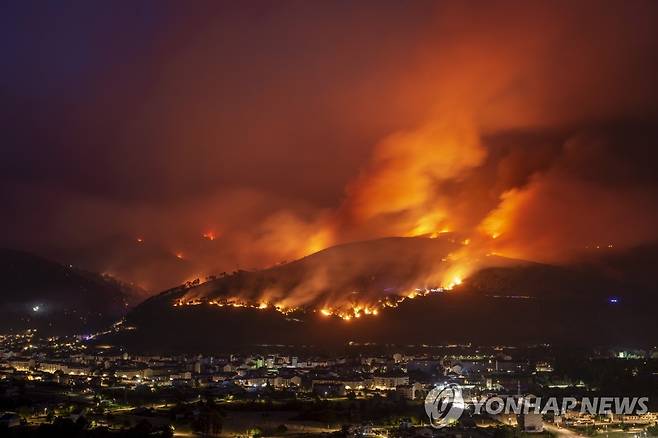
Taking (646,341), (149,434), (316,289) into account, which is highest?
(316,289)

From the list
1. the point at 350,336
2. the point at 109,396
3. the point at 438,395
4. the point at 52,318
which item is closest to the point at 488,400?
the point at 438,395

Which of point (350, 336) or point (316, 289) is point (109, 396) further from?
point (316, 289)

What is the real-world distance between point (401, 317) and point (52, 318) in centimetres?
4962

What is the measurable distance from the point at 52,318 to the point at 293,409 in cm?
7096

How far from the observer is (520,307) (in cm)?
7456

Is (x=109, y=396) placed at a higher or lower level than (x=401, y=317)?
lower

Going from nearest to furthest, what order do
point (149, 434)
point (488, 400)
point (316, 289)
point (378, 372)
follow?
point (149, 434)
point (488, 400)
point (378, 372)
point (316, 289)

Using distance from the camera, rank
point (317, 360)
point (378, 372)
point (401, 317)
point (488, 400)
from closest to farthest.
Answer: point (488, 400) < point (378, 372) < point (317, 360) < point (401, 317)

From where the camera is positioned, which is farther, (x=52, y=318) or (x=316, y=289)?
(x=52, y=318)

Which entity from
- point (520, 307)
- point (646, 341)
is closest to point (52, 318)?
point (520, 307)

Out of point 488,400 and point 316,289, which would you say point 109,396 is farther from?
point 316,289

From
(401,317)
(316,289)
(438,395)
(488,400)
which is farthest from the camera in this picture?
(316,289)

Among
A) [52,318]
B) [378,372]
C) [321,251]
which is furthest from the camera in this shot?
[52,318]

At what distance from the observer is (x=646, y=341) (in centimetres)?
6762
